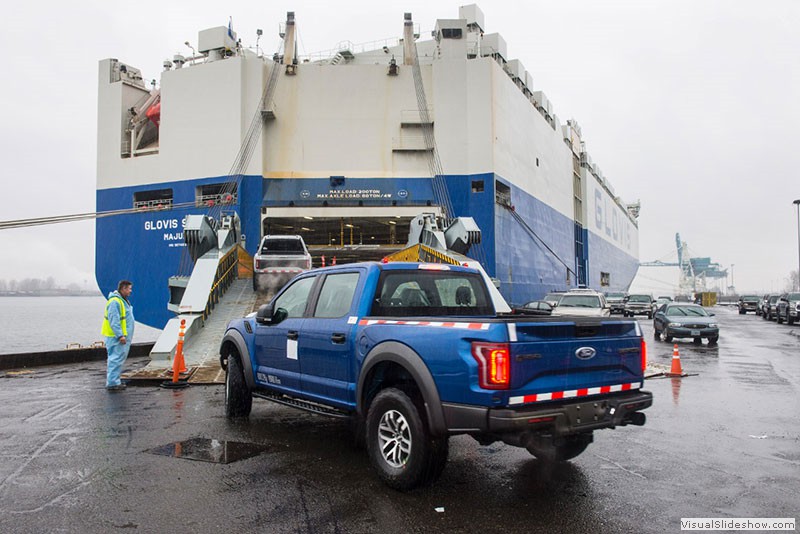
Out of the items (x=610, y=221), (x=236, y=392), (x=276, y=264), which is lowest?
(x=236, y=392)

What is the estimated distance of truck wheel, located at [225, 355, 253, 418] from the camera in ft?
23.6

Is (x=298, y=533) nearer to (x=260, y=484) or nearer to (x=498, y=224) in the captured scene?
(x=260, y=484)

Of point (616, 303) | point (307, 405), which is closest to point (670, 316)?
point (307, 405)

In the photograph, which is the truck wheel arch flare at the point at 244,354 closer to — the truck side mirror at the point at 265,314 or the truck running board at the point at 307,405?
the truck running board at the point at 307,405

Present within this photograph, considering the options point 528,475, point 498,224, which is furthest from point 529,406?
point 498,224

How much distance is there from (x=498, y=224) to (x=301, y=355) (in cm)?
2470

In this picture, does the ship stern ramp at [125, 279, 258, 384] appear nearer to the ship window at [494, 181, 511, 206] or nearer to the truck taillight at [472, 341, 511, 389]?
the truck taillight at [472, 341, 511, 389]

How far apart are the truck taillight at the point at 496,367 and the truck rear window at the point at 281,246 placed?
16.0 metres

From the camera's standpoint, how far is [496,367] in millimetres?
4031

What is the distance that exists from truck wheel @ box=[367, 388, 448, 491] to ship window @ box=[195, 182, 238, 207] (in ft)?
81.1

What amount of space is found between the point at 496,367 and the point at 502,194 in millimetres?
A: 27669

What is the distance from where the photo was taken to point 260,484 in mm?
4746

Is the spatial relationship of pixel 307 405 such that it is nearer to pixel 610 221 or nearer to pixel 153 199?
pixel 153 199

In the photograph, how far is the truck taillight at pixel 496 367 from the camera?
4031 mm
